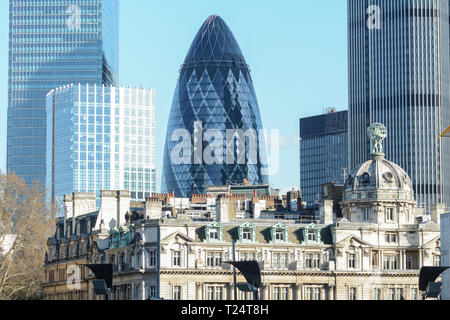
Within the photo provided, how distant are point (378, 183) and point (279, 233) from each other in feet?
56.5

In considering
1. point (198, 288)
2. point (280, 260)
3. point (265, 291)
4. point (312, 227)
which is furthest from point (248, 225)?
point (198, 288)

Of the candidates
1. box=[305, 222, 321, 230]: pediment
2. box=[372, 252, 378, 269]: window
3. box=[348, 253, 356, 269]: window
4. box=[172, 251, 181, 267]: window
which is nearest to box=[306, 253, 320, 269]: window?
box=[305, 222, 321, 230]: pediment

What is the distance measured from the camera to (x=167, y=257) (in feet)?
532

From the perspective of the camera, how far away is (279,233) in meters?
169

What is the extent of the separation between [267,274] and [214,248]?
777cm

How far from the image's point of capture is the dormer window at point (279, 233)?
168 metres

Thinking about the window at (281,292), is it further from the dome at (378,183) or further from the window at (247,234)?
the dome at (378,183)

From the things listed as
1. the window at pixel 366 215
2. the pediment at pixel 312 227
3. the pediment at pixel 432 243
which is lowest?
the pediment at pixel 432 243

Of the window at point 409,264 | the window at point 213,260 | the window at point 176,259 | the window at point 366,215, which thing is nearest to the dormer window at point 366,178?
the window at point 366,215

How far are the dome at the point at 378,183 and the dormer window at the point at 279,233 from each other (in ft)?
48.0

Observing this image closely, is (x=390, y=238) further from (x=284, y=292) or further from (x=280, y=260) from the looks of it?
(x=284, y=292)

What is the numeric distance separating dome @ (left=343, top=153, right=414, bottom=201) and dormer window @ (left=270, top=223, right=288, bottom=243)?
1463 cm
